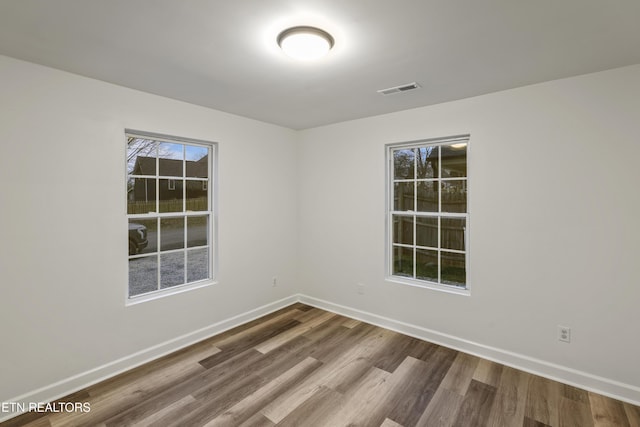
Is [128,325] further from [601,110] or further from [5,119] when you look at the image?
[601,110]

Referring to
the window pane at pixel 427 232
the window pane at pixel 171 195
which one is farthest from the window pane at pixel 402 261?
the window pane at pixel 171 195

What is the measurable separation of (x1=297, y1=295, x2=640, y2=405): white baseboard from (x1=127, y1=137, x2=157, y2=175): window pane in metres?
2.89

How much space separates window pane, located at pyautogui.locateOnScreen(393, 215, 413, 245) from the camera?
3.54 meters

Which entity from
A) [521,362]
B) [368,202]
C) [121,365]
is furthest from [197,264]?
[521,362]

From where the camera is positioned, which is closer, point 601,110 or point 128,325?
point 601,110

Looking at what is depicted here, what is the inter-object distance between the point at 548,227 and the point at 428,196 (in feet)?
3.74

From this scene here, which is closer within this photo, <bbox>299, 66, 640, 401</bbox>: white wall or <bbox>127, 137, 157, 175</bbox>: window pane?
<bbox>299, 66, 640, 401</bbox>: white wall

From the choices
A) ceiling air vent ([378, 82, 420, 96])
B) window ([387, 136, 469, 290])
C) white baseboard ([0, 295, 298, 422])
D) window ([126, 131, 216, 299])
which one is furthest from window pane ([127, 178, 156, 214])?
window ([387, 136, 469, 290])

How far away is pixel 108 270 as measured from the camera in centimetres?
263

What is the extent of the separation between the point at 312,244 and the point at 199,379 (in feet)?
7.27

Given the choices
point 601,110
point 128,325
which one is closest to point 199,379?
point 128,325

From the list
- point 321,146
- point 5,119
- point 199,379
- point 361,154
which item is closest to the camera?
point 5,119

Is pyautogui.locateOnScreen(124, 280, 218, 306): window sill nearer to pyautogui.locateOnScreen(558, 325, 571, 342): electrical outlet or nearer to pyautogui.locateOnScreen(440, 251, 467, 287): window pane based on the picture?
pyautogui.locateOnScreen(440, 251, 467, 287): window pane

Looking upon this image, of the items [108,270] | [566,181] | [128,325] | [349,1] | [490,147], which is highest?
[349,1]
